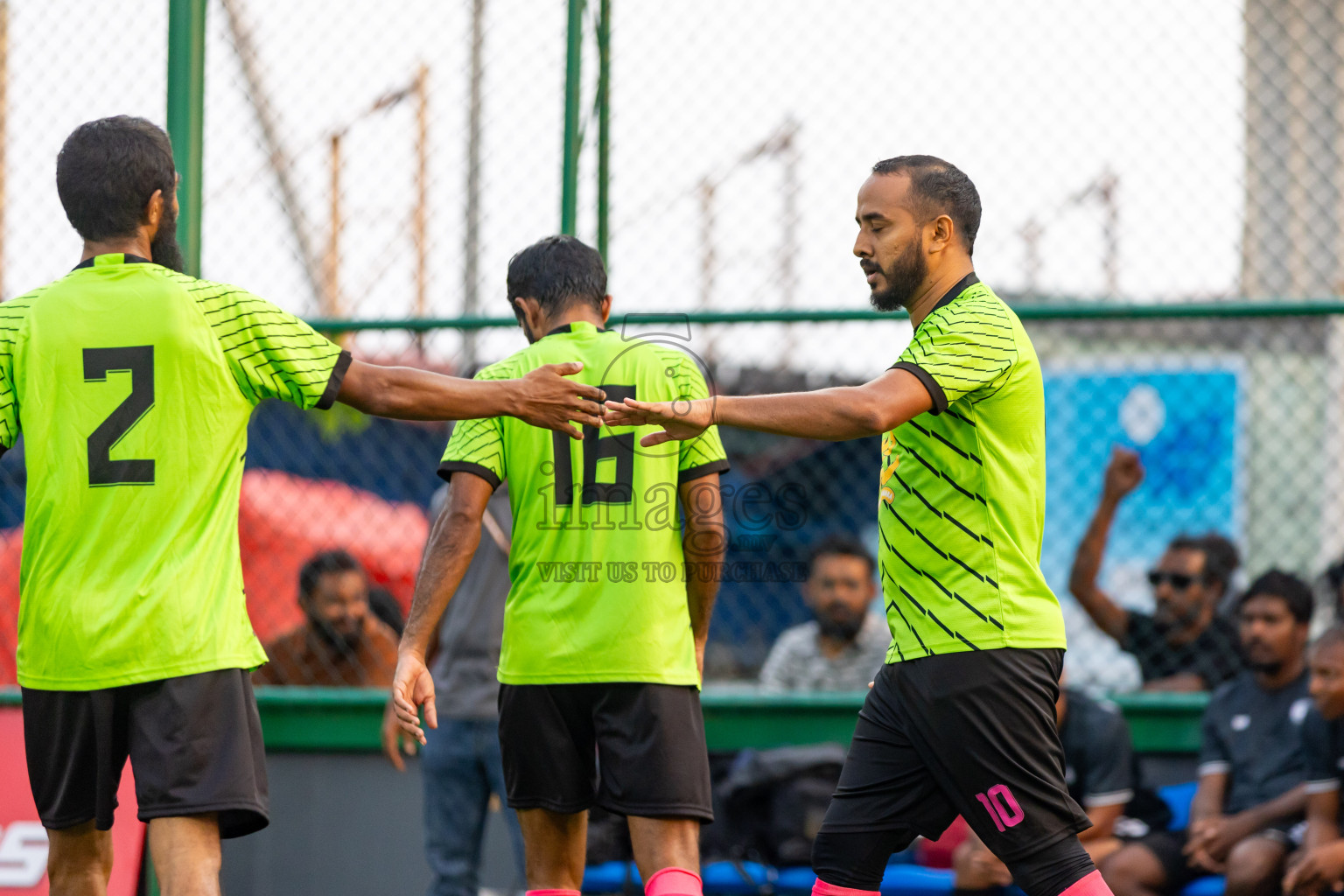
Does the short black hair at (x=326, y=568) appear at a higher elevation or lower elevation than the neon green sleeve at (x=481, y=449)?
lower

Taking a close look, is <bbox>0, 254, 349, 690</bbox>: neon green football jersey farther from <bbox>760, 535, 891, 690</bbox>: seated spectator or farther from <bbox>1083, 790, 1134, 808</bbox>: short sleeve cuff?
<bbox>1083, 790, 1134, 808</bbox>: short sleeve cuff

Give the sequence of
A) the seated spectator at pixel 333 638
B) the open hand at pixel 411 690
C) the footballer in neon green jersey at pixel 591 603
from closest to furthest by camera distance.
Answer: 1. the open hand at pixel 411 690
2. the footballer in neon green jersey at pixel 591 603
3. the seated spectator at pixel 333 638

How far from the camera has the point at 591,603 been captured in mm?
3570

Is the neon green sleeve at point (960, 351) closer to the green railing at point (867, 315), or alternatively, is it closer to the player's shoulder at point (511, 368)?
the player's shoulder at point (511, 368)

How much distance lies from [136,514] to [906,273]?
71.8 inches

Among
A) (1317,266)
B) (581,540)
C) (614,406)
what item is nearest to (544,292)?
(581,540)

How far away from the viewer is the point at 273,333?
3062mm

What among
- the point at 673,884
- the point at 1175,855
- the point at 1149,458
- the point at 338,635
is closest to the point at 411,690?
the point at 673,884

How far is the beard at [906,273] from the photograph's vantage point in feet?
10.5

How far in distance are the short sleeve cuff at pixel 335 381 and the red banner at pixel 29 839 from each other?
83.8 inches

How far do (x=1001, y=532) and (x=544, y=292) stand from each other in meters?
1.45

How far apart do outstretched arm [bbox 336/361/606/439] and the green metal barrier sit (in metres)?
2.23

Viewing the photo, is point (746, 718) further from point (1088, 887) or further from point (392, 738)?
point (1088, 887)

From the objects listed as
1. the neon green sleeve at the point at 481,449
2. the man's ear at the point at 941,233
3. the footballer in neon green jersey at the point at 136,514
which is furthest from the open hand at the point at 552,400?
the man's ear at the point at 941,233
